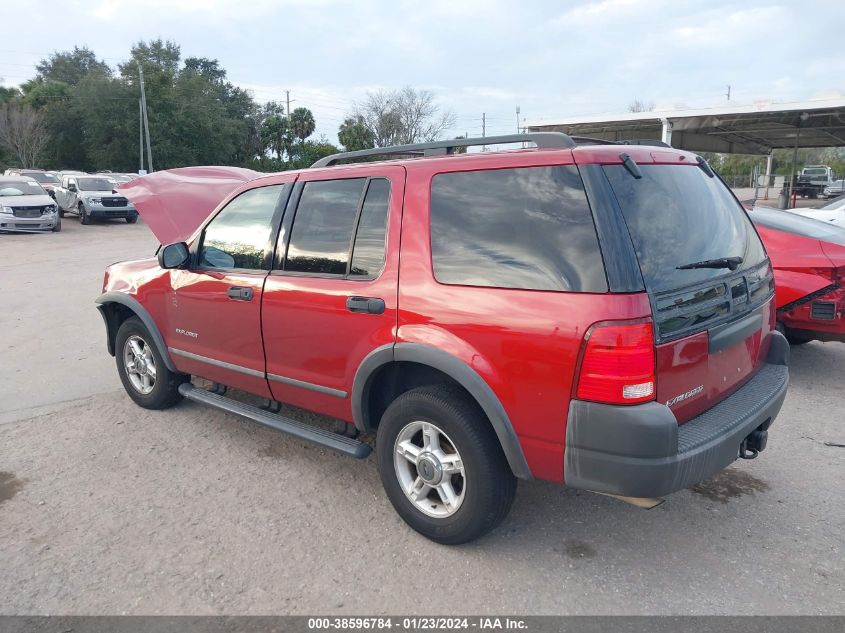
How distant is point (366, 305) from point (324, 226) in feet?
2.19

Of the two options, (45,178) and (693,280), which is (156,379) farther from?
(45,178)

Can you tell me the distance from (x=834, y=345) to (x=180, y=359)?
6.38 meters

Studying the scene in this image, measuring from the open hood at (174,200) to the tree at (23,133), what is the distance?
153ft

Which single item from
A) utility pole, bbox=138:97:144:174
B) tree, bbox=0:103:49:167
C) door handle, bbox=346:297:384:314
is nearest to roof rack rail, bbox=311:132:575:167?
door handle, bbox=346:297:384:314

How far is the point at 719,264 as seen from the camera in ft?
9.55

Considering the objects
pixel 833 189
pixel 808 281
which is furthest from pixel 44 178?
pixel 833 189

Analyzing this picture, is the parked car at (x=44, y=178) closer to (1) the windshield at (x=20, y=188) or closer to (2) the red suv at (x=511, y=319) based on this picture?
(1) the windshield at (x=20, y=188)

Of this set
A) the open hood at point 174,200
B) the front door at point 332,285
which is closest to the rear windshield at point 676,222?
the front door at point 332,285

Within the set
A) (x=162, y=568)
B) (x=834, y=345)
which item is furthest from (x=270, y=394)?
(x=834, y=345)

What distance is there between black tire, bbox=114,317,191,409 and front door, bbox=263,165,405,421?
134cm

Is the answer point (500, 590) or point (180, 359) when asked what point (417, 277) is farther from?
point (180, 359)

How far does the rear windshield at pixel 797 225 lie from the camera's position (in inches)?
212

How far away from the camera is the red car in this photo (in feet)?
16.6

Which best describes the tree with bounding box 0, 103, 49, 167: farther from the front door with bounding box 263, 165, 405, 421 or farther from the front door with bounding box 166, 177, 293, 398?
the front door with bounding box 263, 165, 405, 421
